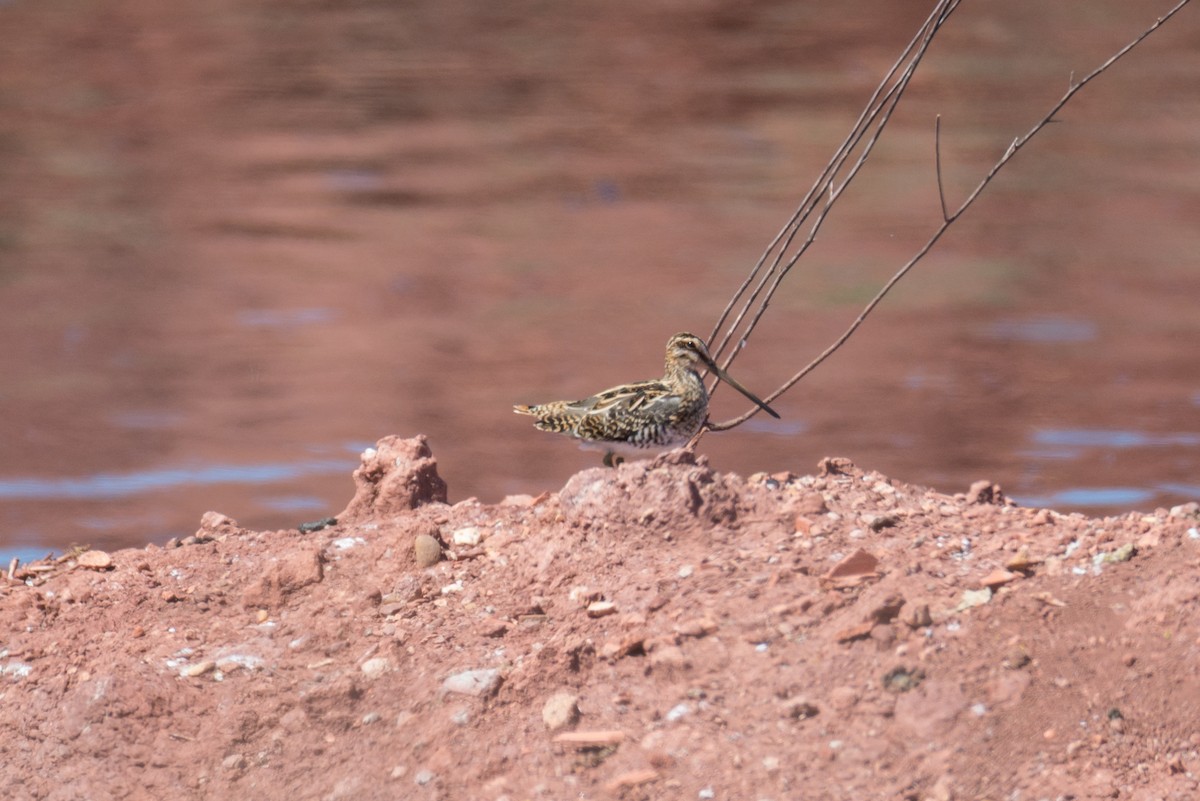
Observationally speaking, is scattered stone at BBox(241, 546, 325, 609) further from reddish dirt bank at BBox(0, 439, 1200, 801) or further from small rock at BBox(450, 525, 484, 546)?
small rock at BBox(450, 525, 484, 546)

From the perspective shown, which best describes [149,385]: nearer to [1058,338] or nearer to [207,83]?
[1058,338]

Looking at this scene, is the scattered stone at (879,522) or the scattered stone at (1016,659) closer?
the scattered stone at (1016,659)

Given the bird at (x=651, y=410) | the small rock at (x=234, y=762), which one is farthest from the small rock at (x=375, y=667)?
the bird at (x=651, y=410)

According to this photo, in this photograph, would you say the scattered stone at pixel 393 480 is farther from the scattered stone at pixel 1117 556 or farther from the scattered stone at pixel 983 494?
the scattered stone at pixel 1117 556

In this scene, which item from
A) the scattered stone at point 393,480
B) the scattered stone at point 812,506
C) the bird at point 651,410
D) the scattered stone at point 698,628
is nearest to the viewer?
Answer: the scattered stone at point 698,628

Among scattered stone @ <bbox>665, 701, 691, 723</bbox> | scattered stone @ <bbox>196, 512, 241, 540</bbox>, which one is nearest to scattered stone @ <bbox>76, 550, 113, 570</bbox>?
scattered stone @ <bbox>196, 512, 241, 540</bbox>

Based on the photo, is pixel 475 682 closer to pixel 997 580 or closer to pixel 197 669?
pixel 197 669

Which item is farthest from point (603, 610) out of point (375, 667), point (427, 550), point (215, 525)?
point (215, 525)

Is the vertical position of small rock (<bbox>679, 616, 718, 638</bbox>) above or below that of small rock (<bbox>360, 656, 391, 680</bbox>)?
below

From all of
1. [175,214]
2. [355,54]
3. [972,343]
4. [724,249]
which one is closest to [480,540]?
[972,343]
